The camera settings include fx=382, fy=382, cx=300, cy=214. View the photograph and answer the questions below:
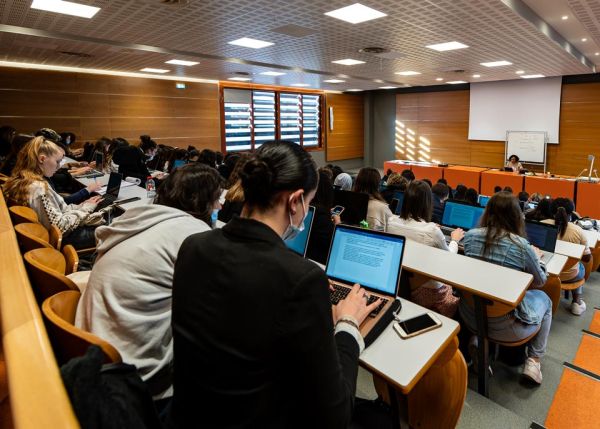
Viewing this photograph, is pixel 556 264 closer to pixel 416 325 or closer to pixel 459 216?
pixel 459 216

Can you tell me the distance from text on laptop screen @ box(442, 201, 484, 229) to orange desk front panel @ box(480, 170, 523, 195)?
18.1ft

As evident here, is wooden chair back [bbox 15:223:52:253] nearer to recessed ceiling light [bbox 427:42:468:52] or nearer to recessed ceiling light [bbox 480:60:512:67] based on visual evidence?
recessed ceiling light [bbox 427:42:468:52]

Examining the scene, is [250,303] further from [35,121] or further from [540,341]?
[35,121]

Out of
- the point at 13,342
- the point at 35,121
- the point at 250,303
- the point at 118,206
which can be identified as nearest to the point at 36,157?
the point at 118,206

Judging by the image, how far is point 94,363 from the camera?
805 mm

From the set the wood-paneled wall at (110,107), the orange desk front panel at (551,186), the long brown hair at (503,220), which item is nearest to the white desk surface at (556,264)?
the long brown hair at (503,220)

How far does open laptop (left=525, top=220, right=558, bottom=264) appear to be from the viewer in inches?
118

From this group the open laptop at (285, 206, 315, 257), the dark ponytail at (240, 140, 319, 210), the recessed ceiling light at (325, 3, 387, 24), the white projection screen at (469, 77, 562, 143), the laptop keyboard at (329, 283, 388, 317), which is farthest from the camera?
the white projection screen at (469, 77, 562, 143)

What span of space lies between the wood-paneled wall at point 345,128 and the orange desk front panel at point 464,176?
4664 millimetres

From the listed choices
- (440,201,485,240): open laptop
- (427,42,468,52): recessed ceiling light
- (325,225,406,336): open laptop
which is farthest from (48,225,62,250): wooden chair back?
(427,42,468,52): recessed ceiling light

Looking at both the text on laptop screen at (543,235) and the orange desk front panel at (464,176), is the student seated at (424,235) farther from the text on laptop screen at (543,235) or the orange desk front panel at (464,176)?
the orange desk front panel at (464,176)

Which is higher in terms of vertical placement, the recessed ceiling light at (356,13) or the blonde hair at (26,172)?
the recessed ceiling light at (356,13)

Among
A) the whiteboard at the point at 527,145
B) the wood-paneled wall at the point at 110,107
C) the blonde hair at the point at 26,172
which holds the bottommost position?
the blonde hair at the point at 26,172

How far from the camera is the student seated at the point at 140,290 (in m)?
1.35
